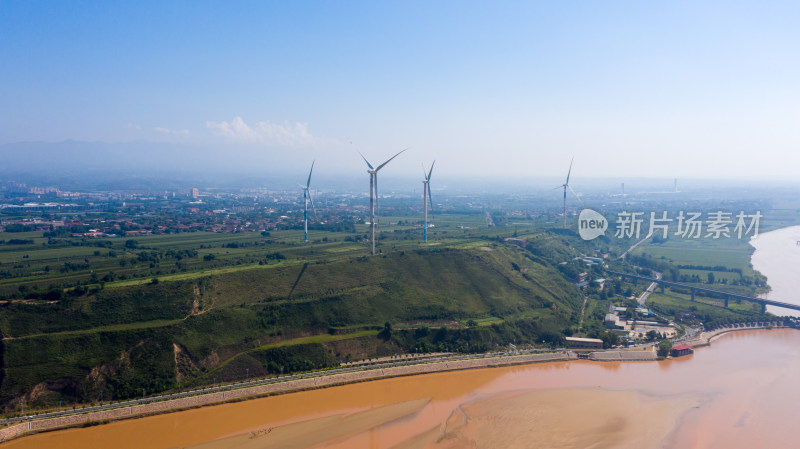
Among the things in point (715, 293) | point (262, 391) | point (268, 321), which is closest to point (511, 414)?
point (262, 391)

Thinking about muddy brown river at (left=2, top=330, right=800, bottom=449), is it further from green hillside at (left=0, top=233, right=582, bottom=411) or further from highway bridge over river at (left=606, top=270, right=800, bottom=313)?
highway bridge over river at (left=606, top=270, right=800, bottom=313)

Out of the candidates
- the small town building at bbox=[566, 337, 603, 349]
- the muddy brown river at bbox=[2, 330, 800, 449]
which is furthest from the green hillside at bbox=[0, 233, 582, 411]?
the muddy brown river at bbox=[2, 330, 800, 449]

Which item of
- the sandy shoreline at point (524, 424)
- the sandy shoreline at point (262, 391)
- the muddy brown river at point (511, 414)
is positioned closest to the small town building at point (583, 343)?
the sandy shoreline at point (262, 391)

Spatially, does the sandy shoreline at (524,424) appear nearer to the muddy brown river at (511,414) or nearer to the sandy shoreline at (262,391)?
the muddy brown river at (511,414)

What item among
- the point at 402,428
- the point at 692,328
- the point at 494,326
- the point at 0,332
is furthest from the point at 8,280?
the point at 692,328

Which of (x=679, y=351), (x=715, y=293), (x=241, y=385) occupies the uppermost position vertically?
(x=715, y=293)

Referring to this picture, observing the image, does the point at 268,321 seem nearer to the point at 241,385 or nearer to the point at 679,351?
the point at 241,385
